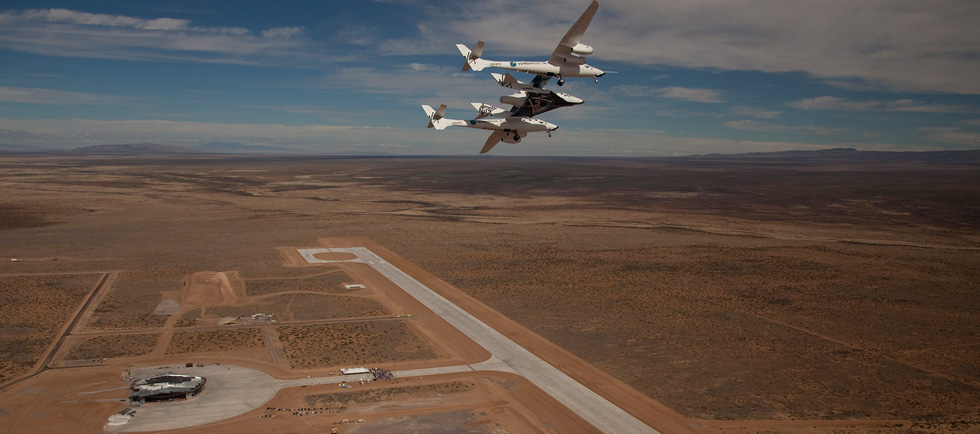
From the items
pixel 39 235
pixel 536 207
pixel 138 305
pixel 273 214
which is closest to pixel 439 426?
pixel 138 305

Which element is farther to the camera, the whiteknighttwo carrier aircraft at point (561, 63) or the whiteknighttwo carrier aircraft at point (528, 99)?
the whiteknighttwo carrier aircraft at point (528, 99)

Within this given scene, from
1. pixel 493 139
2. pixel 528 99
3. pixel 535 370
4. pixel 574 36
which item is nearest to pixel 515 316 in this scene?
pixel 535 370

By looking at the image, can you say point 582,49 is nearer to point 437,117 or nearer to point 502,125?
point 502,125

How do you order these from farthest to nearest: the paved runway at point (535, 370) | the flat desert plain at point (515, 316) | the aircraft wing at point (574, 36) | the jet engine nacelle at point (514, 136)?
the jet engine nacelle at point (514, 136)
the flat desert plain at point (515, 316)
the paved runway at point (535, 370)
the aircraft wing at point (574, 36)

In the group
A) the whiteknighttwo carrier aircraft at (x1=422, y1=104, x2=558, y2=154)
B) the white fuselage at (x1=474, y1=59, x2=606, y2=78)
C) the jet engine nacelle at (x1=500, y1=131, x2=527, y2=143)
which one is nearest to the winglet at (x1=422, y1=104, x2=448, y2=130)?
the whiteknighttwo carrier aircraft at (x1=422, y1=104, x2=558, y2=154)

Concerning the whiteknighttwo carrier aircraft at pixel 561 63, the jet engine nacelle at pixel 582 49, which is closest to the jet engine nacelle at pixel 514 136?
the whiteknighttwo carrier aircraft at pixel 561 63

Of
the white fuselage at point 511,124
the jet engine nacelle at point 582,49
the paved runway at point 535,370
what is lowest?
the paved runway at point 535,370

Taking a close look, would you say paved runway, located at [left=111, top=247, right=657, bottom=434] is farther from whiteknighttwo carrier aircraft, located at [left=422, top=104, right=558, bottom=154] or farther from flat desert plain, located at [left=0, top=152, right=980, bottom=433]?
whiteknighttwo carrier aircraft, located at [left=422, top=104, right=558, bottom=154]

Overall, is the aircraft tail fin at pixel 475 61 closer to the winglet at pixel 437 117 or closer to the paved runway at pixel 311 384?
the winglet at pixel 437 117
